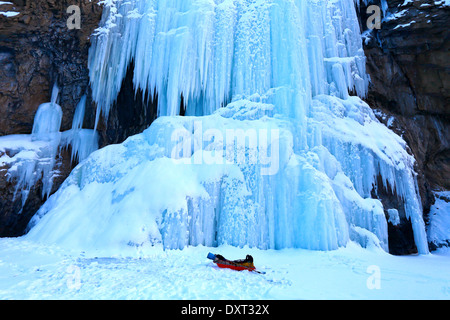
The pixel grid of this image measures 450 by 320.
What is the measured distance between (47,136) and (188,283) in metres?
11.9

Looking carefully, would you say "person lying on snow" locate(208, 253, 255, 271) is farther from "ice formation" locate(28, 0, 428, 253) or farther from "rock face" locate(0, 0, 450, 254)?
"rock face" locate(0, 0, 450, 254)

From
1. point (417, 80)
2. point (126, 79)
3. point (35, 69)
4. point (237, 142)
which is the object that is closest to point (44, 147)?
point (35, 69)

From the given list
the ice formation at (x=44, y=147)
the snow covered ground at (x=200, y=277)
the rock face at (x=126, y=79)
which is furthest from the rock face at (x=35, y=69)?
the snow covered ground at (x=200, y=277)

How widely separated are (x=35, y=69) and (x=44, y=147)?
3.43m

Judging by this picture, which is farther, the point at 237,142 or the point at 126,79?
the point at 126,79

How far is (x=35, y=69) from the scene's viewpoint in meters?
13.2

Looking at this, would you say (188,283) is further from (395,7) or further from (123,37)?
(395,7)

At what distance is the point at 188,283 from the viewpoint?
4.61m

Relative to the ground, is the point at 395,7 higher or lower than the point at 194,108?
higher

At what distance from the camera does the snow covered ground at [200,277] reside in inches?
158

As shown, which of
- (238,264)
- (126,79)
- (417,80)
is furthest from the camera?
(417,80)

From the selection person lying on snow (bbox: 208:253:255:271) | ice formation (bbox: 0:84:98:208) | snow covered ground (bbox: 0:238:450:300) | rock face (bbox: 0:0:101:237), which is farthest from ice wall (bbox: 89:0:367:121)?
person lying on snow (bbox: 208:253:255:271)

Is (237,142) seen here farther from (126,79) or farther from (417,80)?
(417,80)
